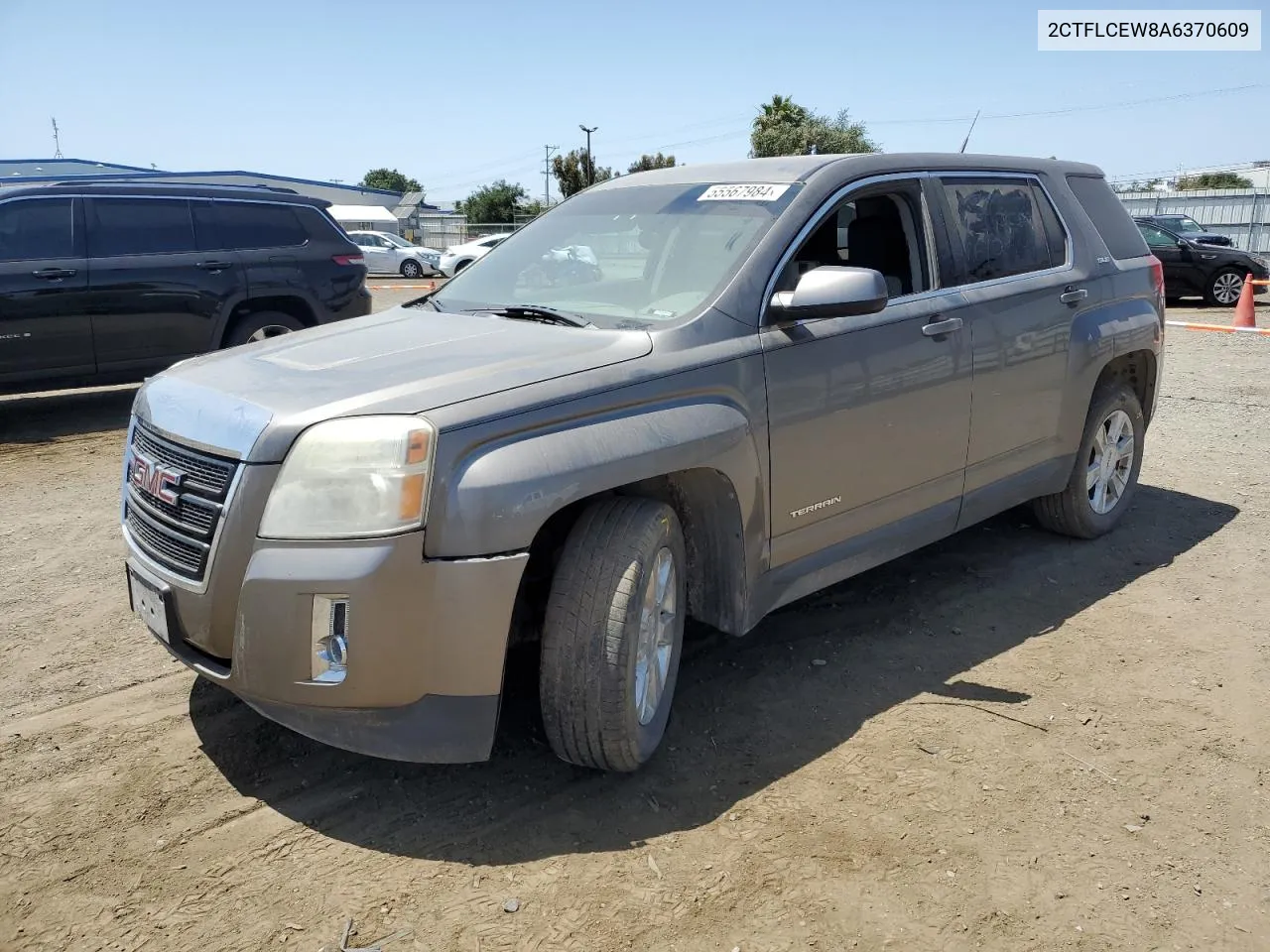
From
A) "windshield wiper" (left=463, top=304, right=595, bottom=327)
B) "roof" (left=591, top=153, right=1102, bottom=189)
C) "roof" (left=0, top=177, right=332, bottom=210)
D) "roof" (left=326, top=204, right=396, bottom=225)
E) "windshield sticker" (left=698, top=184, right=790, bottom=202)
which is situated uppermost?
"roof" (left=326, top=204, right=396, bottom=225)

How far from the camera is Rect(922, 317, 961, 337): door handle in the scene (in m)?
3.89

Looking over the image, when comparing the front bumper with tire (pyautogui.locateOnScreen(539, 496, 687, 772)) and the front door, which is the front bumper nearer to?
tire (pyautogui.locateOnScreen(539, 496, 687, 772))

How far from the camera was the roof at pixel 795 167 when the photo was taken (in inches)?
149

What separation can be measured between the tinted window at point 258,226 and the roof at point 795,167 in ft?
17.7

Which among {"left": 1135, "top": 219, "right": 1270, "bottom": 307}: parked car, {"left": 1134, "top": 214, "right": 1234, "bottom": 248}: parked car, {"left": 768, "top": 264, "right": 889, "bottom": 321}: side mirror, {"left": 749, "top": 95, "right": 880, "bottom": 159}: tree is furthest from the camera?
{"left": 749, "top": 95, "right": 880, "bottom": 159}: tree

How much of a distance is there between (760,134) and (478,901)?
53.2m

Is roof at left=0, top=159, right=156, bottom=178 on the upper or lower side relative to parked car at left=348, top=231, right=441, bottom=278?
upper

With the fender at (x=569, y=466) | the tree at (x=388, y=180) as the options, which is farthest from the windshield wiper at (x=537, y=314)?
the tree at (x=388, y=180)

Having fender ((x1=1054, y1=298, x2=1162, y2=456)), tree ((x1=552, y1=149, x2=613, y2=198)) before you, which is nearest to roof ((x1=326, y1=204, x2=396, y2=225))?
tree ((x1=552, y1=149, x2=613, y2=198))

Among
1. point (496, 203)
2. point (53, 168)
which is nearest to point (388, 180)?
point (496, 203)

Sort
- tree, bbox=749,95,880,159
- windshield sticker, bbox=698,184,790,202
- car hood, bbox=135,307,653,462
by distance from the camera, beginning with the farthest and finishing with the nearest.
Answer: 1. tree, bbox=749,95,880,159
2. windshield sticker, bbox=698,184,790,202
3. car hood, bbox=135,307,653,462

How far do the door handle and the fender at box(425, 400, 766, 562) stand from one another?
109 cm

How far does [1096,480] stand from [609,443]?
345 cm

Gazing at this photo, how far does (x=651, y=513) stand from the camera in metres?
2.95
